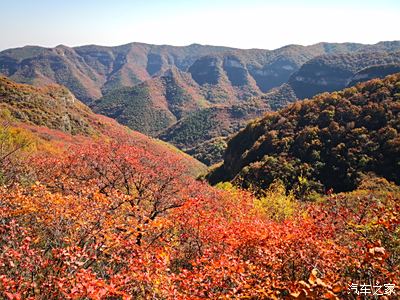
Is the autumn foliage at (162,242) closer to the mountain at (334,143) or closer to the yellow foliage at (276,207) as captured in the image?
the yellow foliage at (276,207)

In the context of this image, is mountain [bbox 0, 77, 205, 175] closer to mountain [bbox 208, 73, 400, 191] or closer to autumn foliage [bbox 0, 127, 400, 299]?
mountain [bbox 208, 73, 400, 191]

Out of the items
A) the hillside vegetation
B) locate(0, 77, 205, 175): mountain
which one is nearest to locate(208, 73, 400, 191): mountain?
the hillside vegetation

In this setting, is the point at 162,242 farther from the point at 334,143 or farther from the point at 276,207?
the point at 334,143

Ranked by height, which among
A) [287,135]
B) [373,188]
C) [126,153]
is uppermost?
[126,153]

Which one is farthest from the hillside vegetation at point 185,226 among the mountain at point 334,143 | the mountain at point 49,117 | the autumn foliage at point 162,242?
the mountain at point 49,117

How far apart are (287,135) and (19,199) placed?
7057cm

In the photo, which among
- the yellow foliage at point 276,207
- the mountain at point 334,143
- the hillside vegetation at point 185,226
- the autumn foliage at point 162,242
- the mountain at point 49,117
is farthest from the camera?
the mountain at point 49,117

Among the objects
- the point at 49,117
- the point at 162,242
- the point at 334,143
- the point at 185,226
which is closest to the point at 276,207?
the point at 185,226

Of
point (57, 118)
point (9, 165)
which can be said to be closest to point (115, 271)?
point (9, 165)

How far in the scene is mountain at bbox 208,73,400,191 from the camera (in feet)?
206

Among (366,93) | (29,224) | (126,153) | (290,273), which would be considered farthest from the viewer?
(366,93)

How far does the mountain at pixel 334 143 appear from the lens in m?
62.8

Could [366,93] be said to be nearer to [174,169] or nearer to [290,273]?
[174,169]

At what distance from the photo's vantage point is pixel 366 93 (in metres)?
77.1
